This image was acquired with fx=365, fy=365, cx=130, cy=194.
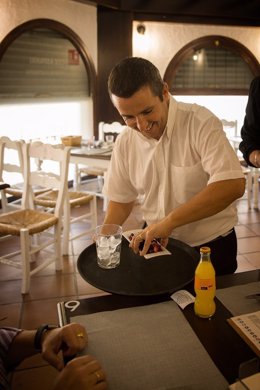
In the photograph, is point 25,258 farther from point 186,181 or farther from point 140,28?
point 140,28

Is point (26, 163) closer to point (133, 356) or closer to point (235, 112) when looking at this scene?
point (133, 356)

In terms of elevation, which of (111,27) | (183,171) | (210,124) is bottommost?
(183,171)

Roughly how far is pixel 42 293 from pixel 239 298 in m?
1.81

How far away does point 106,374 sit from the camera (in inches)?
31.3

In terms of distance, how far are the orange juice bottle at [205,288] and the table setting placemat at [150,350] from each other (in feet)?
0.19

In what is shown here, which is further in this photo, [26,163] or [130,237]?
[26,163]

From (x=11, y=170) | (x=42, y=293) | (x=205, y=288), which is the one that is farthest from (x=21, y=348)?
(x=11, y=170)

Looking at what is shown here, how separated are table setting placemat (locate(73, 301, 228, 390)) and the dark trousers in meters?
0.42

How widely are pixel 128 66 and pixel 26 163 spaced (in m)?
1.91

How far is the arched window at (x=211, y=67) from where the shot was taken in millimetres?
5598

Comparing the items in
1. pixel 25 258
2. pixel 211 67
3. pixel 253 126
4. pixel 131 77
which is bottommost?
pixel 25 258

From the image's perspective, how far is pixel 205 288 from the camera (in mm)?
958

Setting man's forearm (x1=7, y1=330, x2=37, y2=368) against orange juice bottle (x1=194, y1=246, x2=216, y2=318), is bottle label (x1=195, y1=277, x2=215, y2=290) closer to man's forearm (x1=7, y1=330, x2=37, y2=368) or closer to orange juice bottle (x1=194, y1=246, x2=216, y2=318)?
orange juice bottle (x1=194, y1=246, x2=216, y2=318)

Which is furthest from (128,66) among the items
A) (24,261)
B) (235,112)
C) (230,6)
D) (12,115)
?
(235,112)
